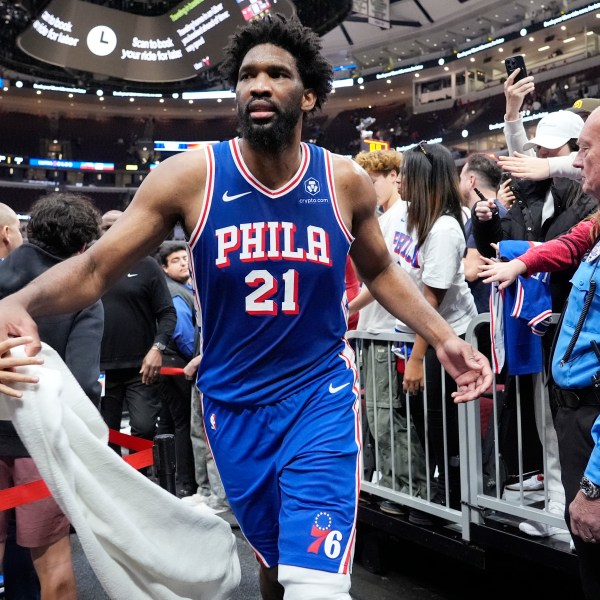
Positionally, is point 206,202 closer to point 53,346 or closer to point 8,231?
point 53,346

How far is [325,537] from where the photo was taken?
1.94 m

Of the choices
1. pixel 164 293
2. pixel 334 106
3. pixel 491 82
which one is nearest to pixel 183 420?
pixel 164 293

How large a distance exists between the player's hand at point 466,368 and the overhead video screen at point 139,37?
11.0 meters

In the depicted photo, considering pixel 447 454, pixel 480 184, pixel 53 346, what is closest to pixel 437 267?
pixel 447 454

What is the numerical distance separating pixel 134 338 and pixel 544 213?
9.22 ft

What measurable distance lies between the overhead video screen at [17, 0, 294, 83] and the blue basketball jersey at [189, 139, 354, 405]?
1084 cm

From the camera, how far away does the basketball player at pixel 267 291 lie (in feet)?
6.97

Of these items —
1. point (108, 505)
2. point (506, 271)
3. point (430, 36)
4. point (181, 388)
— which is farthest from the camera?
point (430, 36)

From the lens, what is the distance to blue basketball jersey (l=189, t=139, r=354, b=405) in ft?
7.10

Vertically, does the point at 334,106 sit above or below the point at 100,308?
above

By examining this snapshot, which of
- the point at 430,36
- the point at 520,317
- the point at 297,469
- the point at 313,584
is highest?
the point at 430,36

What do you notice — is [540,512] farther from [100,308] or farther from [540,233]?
[100,308]

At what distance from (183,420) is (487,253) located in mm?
2890

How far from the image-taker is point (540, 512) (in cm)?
291
